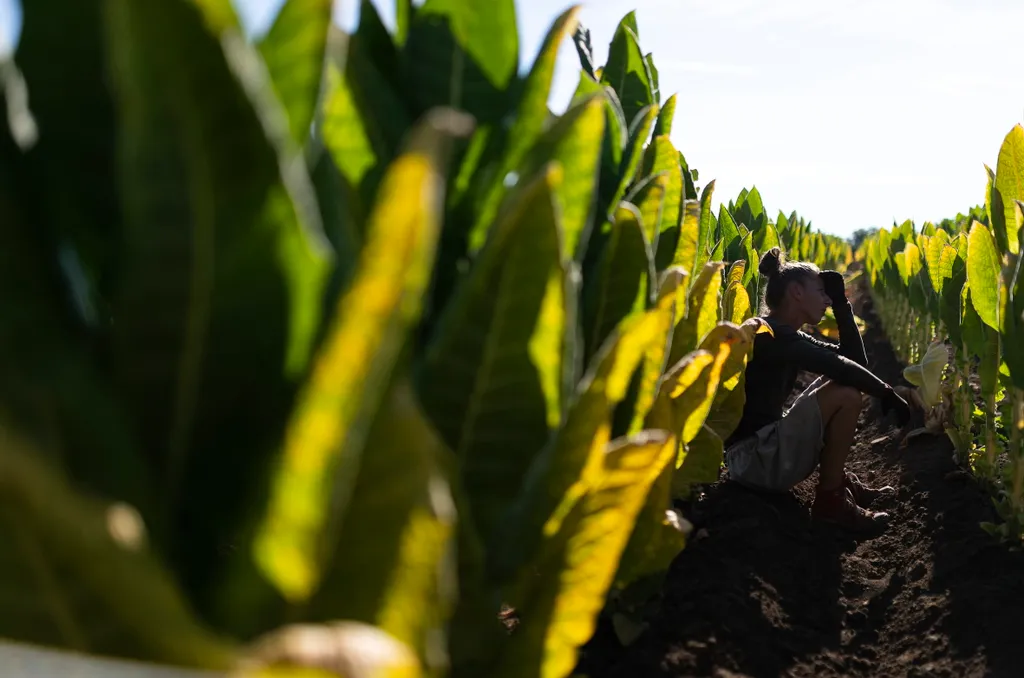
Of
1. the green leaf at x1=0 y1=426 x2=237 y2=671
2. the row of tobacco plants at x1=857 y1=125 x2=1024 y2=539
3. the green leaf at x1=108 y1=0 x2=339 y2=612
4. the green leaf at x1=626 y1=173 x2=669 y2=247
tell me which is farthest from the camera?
the row of tobacco plants at x1=857 y1=125 x2=1024 y2=539

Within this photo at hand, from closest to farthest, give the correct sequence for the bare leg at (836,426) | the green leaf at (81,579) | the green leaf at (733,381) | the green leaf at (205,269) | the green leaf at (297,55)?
the green leaf at (81,579) → the green leaf at (205,269) → the green leaf at (297,55) → the green leaf at (733,381) → the bare leg at (836,426)

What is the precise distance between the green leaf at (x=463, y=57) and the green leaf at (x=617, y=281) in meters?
0.29

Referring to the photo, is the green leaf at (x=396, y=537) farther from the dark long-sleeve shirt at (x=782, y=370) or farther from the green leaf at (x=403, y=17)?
the dark long-sleeve shirt at (x=782, y=370)

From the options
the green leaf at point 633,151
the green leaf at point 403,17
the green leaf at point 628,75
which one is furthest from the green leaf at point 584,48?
the green leaf at point 403,17

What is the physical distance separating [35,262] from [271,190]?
25cm

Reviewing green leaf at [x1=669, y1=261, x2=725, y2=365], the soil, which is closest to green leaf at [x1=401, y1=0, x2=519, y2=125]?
green leaf at [x1=669, y1=261, x2=725, y2=365]

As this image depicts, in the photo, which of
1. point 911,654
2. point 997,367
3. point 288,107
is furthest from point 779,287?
point 288,107

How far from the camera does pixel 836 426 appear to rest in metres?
3.61

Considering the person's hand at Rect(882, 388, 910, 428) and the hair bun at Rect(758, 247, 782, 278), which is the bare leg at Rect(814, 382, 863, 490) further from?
the hair bun at Rect(758, 247, 782, 278)

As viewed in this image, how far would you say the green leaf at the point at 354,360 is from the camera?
597 mm

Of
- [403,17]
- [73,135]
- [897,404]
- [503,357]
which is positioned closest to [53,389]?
[73,135]

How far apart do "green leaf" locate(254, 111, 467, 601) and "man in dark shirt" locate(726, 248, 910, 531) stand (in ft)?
10.0

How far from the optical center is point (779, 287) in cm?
363

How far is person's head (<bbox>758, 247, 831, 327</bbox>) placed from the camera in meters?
3.56
